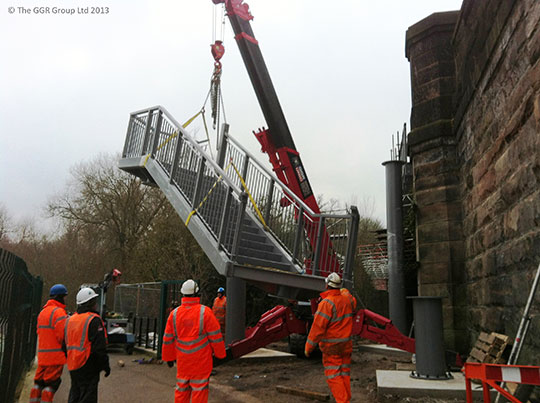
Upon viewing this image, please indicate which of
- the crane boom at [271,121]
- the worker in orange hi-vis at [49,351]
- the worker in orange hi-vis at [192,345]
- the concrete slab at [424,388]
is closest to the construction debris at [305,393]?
the concrete slab at [424,388]

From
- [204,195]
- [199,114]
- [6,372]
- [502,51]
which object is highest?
[199,114]

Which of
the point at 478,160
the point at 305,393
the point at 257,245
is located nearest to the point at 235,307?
the point at 257,245

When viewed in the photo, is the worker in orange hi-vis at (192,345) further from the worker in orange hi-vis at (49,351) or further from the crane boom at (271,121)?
the crane boom at (271,121)

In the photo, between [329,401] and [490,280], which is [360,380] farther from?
[490,280]

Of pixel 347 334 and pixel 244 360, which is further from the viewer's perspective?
pixel 244 360

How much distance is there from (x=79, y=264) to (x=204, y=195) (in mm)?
21874

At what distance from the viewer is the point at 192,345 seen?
16.3 ft

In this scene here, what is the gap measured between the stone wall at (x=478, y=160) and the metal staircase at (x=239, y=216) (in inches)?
81.6

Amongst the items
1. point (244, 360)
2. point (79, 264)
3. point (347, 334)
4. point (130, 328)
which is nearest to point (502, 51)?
point (347, 334)

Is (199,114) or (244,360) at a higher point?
(199,114)

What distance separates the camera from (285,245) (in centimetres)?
922

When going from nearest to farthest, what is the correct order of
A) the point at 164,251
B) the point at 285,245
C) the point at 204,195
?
the point at 204,195 < the point at 285,245 < the point at 164,251

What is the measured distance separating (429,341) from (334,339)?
2.05 metres

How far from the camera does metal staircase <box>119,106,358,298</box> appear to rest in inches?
303
